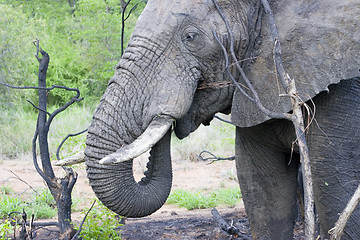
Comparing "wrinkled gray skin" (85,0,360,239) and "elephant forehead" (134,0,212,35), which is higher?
"elephant forehead" (134,0,212,35)

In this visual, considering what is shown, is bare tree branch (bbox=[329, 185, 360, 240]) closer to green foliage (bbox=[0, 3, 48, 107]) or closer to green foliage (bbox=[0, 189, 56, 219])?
green foliage (bbox=[0, 189, 56, 219])

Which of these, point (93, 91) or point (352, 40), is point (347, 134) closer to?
point (352, 40)

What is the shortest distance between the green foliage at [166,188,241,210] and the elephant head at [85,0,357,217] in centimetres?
380

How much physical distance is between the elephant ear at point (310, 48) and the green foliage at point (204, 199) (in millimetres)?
3994

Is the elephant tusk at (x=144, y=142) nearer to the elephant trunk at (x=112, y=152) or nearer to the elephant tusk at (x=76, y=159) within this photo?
the elephant trunk at (x=112, y=152)

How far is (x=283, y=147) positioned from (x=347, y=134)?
613 millimetres

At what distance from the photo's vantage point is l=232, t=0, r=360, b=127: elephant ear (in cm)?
315

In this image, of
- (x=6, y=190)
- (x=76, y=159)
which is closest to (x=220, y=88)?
(x=76, y=159)

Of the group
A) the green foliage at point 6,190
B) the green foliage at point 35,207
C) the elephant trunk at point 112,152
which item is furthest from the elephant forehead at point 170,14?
the green foliage at point 6,190

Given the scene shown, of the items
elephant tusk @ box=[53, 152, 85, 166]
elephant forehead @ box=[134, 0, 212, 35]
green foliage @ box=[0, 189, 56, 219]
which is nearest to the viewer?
elephant forehead @ box=[134, 0, 212, 35]

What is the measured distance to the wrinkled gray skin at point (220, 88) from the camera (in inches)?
123

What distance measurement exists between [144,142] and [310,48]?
1.05 metres

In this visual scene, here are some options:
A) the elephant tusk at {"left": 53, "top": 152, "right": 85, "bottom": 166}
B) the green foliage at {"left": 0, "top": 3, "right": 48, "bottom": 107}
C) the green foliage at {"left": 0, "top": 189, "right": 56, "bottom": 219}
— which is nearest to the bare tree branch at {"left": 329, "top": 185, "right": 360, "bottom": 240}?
the elephant tusk at {"left": 53, "top": 152, "right": 85, "bottom": 166}

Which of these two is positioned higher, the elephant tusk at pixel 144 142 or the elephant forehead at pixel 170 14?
the elephant forehead at pixel 170 14
